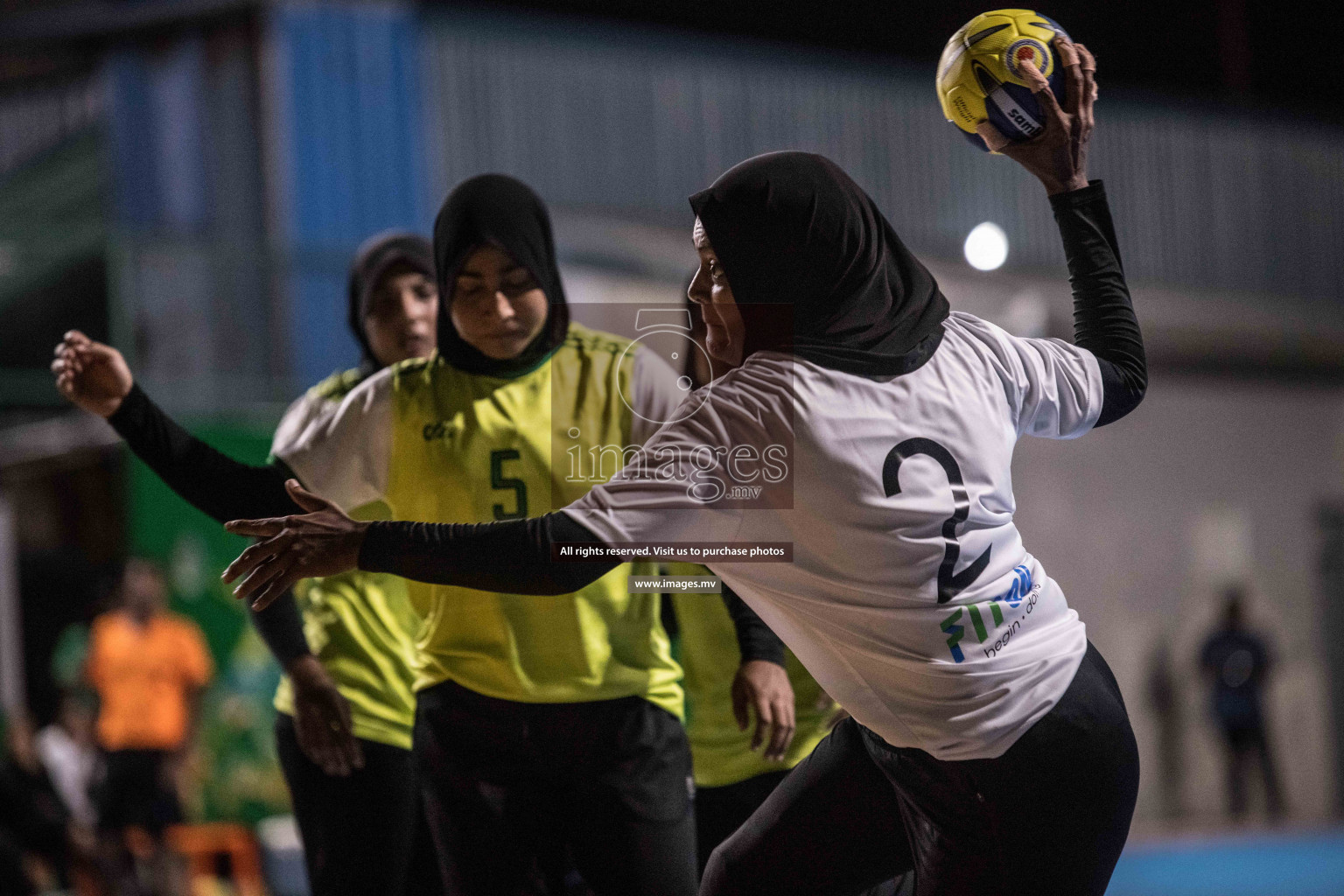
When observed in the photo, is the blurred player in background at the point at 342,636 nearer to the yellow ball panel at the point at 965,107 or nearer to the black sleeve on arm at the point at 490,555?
the black sleeve on arm at the point at 490,555

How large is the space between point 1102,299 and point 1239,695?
8.32 metres

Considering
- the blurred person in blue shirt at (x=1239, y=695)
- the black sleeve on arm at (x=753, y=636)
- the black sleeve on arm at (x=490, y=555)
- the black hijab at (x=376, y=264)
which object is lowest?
the blurred person in blue shirt at (x=1239, y=695)

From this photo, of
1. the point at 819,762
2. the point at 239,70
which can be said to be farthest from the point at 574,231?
the point at 819,762

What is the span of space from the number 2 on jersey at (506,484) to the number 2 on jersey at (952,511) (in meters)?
0.78

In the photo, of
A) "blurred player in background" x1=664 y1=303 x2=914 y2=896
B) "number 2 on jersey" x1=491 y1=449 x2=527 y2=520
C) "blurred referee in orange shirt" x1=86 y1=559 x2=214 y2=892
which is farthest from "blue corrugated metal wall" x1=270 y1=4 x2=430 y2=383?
"number 2 on jersey" x1=491 y1=449 x2=527 y2=520

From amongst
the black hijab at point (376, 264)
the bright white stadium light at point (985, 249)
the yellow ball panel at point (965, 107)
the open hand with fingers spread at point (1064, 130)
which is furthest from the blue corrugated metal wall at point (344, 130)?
the open hand with fingers spread at point (1064, 130)

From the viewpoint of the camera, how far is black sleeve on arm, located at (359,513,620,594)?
1.73 m

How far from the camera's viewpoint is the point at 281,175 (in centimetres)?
932

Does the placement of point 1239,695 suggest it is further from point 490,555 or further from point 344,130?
point 490,555

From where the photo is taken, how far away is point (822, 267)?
1.77m

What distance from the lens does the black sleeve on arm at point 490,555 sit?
1728 mm

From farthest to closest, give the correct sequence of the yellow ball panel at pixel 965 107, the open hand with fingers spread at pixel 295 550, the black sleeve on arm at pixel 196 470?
the black sleeve on arm at pixel 196 470, the yellow ball panel at pixel 965 107, the open hand with fingers spread at pixel 295 550

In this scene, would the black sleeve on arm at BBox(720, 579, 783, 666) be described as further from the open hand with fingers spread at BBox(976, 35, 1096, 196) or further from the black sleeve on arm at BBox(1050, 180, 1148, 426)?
the open hand with fingers spread at BBox(976, 35, 1096, 196)

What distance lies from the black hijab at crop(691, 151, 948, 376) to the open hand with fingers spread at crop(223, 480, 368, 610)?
0.60 meters
